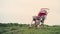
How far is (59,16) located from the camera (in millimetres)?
1268

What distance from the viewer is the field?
117 centimetres

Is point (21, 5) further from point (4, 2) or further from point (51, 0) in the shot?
point (51, 0)

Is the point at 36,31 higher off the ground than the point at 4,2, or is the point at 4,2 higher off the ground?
the point at 4,2

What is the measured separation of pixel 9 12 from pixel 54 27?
406 millimetres

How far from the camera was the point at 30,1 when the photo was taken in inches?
50.4

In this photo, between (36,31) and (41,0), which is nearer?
(36,31)

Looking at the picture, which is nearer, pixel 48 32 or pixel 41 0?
pixel 48 32

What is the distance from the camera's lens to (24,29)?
1.19 meters

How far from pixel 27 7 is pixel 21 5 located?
6cm

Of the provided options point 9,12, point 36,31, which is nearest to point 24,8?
point 9,12

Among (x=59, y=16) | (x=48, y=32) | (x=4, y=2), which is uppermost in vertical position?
(x=4, y=2)

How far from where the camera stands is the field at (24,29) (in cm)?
117

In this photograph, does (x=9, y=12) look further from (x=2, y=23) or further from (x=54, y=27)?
(x=54, y=27)

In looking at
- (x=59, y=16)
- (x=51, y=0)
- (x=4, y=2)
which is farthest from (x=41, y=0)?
(x=4, y=2)
